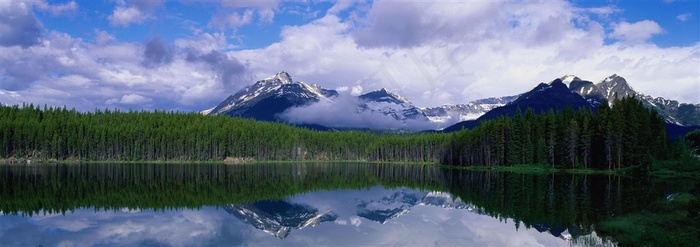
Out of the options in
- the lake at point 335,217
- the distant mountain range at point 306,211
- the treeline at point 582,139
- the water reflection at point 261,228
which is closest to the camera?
the water reflection at point 261,228

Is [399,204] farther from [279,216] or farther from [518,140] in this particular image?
[518,140]

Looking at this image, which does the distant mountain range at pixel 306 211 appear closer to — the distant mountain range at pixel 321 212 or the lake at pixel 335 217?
the distant mountain range at pixel 321 212

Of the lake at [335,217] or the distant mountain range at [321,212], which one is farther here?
the distant mountain range at [321,212]

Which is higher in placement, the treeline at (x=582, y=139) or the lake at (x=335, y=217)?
the treeline at (x=582, y=139)

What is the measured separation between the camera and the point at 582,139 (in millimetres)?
120688

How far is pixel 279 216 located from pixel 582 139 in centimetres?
9606

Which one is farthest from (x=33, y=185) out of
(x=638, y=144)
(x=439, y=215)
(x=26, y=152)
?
(x=26, y=152)

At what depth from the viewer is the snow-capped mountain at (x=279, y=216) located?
136 feet

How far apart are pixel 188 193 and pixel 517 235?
43.4 meters

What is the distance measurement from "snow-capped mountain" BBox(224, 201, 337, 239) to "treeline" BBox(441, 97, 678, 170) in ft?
270

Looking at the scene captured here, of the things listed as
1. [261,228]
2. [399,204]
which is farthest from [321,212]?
[399,204]

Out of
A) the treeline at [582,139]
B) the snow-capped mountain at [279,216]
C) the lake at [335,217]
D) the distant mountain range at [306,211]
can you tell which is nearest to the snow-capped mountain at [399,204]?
the distant mountain range at [306,211]

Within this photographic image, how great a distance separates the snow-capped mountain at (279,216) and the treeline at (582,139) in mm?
82198

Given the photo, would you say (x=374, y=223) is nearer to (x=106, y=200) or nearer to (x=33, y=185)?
(x=106, y=200)
